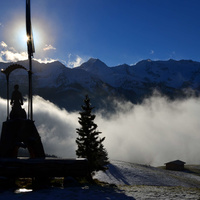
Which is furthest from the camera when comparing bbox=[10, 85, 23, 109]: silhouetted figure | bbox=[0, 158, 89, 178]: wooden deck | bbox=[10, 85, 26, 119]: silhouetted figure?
bbox=[10, 85, 23, 109]: silhouetted figure

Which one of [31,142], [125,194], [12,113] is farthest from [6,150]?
[125,194]

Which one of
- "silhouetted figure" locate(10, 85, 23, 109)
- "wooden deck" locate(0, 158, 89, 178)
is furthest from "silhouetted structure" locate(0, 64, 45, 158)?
"wooden deck" locate(0, 158, 89, 178)

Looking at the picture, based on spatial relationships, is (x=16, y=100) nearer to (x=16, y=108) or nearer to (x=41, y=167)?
(x=16, y=108)

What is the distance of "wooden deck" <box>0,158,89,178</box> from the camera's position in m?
14.4

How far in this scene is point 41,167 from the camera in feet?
48.5

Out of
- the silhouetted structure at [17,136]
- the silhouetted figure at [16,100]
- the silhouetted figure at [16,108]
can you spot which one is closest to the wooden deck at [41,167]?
the silhouetted structure at [17,136]

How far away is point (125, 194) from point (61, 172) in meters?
4.52

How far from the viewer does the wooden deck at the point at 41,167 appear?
1438 cm

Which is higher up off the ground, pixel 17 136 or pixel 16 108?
pixel 16 108

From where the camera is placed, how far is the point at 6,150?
17422 millimetres

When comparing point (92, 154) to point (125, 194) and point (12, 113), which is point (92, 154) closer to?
point (12, 113)

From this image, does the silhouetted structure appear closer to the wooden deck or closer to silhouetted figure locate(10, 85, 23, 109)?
silhouetted figure locate(10, 85, 23, 109)

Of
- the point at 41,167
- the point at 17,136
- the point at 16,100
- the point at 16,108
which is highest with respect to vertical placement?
the point at 16,100

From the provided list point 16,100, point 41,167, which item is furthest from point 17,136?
point 41,167
